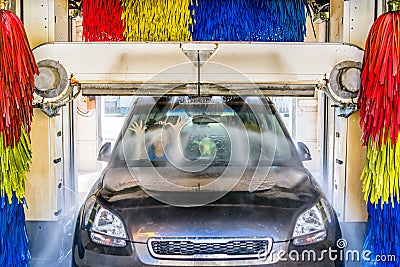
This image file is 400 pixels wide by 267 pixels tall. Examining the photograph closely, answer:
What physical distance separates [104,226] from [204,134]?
104 cm

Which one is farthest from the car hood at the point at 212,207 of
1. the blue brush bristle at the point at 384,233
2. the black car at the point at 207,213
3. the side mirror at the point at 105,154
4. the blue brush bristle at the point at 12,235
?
the side mirror at the point at 105,154

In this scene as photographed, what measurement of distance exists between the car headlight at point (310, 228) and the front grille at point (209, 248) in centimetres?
14

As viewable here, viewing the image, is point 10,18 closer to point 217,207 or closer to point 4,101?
point 4,101

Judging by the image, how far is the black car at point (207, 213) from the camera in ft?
7.51

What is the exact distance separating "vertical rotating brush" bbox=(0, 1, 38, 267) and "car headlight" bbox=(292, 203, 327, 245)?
48.4 inches

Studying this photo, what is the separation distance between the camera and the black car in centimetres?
229

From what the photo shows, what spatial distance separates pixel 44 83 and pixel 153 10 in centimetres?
74

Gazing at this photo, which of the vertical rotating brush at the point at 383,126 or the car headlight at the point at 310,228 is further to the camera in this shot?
the car headlight at the point at 310,228

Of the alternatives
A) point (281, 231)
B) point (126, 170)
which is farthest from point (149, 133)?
point (281, 231)

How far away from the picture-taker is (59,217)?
304 centimetres

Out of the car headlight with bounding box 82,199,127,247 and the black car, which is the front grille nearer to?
the black car

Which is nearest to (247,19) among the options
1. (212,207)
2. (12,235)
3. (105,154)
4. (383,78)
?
(383,78)

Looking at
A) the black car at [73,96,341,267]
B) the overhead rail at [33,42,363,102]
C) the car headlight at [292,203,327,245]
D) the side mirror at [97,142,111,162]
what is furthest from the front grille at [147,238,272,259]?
the side mirror at [97,142,111,162]

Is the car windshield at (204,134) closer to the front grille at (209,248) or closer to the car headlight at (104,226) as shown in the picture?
the car headlight at (104,226)
